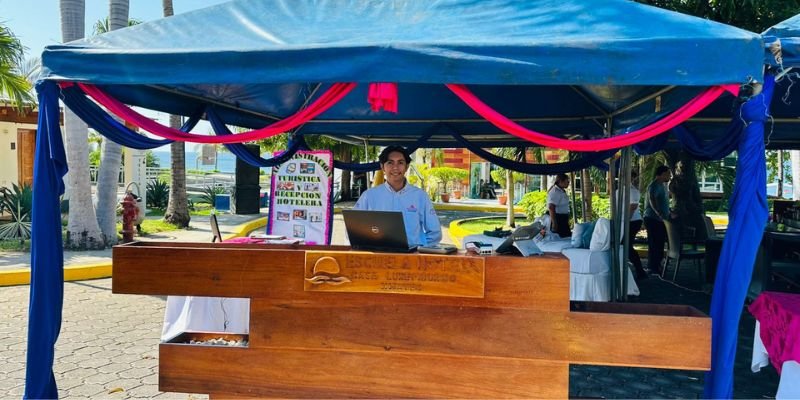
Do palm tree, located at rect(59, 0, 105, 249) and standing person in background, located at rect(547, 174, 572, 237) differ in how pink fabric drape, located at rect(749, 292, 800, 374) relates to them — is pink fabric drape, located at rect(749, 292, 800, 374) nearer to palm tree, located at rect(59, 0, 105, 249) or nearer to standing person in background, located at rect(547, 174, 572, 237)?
standing person in background, located at rect(547, 174, 572, 237)

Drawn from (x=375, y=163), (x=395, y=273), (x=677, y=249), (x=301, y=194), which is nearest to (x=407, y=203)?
(x=395, y=273)

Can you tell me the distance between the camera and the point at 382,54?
3.15 metres

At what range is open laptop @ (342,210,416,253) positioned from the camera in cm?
307

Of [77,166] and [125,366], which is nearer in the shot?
[125,366]

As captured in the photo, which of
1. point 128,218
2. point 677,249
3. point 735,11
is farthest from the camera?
point 128,218

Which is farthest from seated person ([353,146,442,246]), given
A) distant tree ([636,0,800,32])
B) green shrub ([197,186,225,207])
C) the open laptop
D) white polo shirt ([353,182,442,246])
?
green shrub ([197,186,225,207])

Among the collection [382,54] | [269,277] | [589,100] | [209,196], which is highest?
[589,100]

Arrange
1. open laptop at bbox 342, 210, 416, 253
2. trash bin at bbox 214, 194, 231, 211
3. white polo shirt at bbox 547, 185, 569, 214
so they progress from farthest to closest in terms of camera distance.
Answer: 1. trash bin at bbox 214, 194, 231, 211
2. white polo shirt at bbox 547, 185, 569, 214
3. open laptop at bbox 342, 210, 416, 253

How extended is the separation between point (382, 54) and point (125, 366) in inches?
131

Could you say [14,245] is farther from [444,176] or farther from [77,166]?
[444,176]

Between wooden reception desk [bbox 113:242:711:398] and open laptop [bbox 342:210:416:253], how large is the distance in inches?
4.1

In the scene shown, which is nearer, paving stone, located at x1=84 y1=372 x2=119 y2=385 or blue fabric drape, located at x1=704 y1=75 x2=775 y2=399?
blue fabric drape, located at x1=704 y1=75 x2=775 y2=399

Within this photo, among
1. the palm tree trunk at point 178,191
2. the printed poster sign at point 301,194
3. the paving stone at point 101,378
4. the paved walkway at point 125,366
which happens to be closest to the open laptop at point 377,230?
the paved walkway at point 125,366

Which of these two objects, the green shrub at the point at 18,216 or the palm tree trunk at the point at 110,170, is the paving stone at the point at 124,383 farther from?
the green shrub at the point at 18,216
